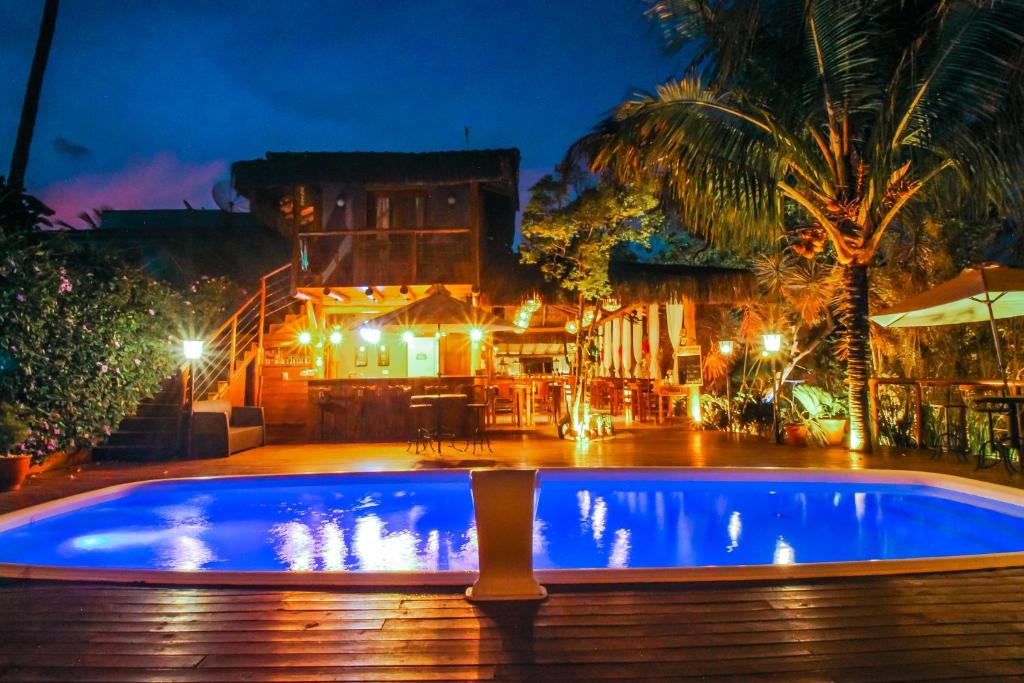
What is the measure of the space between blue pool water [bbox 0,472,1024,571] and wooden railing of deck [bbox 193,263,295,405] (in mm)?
4608

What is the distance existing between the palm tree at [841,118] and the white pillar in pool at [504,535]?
6.37 metres

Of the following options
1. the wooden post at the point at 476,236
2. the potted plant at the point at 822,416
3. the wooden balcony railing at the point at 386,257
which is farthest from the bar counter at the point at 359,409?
the potted plant at the point at 822,416

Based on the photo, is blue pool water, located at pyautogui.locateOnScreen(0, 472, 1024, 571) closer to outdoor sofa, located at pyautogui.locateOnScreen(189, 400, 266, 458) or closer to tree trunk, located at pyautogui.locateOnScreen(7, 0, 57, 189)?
outdoor sofa, located at pyautogui.locateOnScreen(189, 400, 266, 458)

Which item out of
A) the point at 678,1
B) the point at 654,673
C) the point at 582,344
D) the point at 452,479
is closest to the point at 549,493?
the point at 452,479

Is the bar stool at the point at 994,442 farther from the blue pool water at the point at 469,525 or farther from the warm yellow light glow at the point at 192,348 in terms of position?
the warm yellow light glow at the point at 192,348

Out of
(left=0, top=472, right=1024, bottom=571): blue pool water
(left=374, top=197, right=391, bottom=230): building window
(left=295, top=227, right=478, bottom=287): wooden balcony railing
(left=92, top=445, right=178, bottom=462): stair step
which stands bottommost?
(left=0, top=472, right=1024, bottom=571): blue pool water

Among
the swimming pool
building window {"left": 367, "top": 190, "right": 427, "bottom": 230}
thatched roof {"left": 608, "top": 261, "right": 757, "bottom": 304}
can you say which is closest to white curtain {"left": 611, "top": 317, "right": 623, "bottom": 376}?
thatched roof {"left": 608, "top": 261, "right": 757, "bottom": 304}

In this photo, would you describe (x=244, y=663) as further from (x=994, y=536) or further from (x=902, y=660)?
(x=994, y=536)

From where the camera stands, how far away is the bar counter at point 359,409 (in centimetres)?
1062

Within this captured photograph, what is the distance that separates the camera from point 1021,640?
2.50 m

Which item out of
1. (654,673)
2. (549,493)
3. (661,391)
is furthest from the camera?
(661,391)

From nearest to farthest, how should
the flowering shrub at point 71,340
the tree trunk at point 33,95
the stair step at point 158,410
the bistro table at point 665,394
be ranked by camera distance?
1. the flowering shrub at point 71,340
2. the stair step at point 158,410
3. the tree trunk at point 33,95
4. the bistro table at point 665,394

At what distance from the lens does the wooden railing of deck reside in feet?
36.3

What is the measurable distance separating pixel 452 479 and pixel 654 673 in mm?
5057
